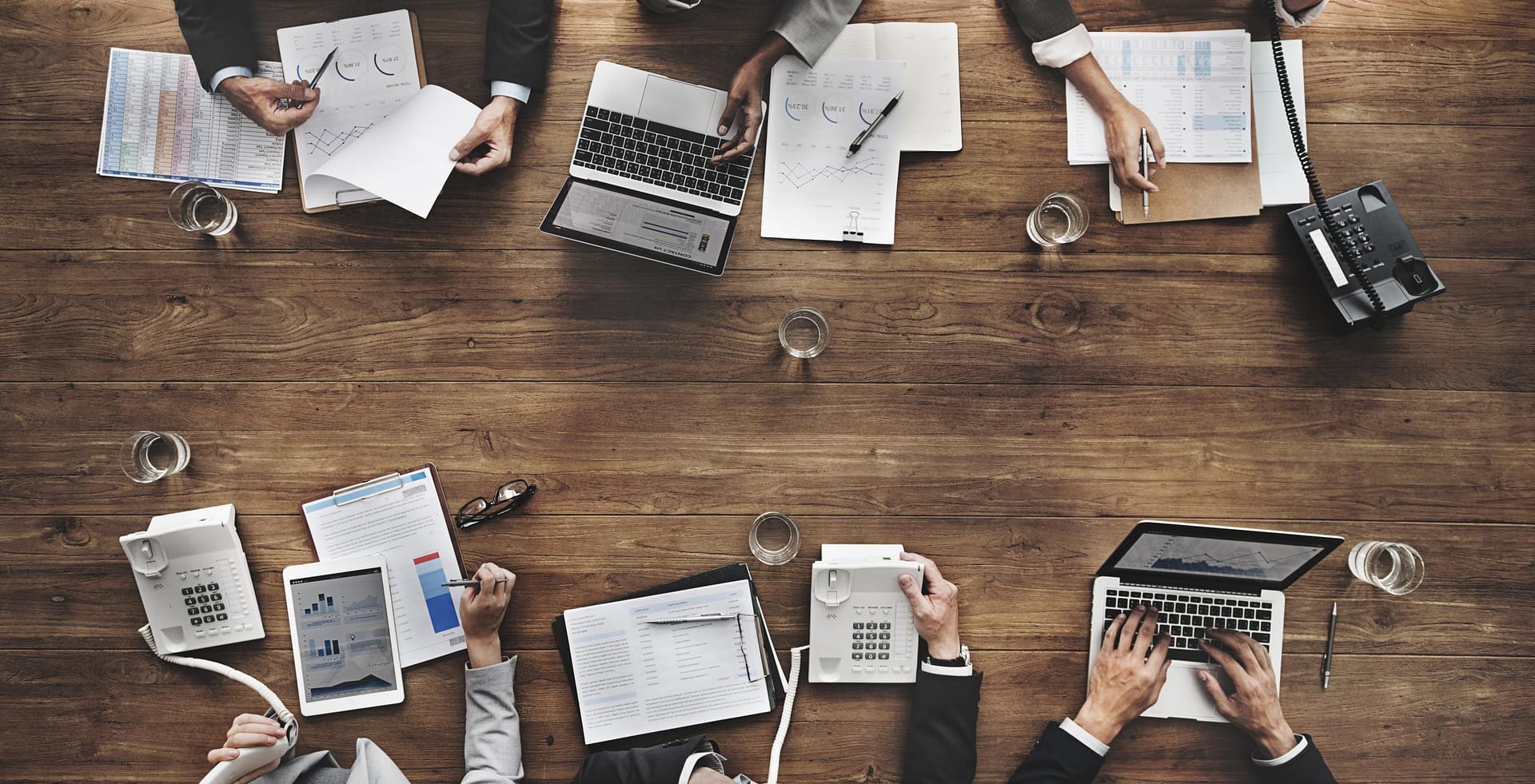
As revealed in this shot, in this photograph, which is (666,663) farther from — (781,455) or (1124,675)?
(1124,675)

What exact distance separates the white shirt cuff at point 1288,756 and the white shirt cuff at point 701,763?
1.25 m

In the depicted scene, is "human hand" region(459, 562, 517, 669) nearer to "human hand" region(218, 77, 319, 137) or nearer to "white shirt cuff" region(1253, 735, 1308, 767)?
"human hand" region(218, 77, 319, 137)

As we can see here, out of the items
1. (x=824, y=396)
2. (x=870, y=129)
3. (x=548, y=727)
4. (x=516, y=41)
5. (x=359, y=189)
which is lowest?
(x=548, y=727)

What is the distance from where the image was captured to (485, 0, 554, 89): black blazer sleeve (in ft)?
6.41

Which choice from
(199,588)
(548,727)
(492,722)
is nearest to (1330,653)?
(548,727)

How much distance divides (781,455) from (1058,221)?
89 cm

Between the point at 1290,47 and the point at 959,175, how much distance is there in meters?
0.89

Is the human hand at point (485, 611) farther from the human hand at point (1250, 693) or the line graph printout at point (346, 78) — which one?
the human hand at point (1250, 693)

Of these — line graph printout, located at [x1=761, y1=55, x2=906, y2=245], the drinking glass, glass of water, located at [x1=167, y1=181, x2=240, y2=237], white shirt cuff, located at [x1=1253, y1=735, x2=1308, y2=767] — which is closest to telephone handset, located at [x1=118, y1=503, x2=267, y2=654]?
glass of water, located at [x1=167, y1=181, x2=240, y2=237]

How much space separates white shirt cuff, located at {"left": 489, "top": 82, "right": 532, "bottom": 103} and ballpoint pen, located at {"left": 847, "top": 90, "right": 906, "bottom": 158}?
0.79 meters

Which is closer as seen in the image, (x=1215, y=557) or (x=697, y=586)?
(x=1215, y=557)

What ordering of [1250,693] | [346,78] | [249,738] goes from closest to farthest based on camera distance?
[249,738], [1250,693], [346,78]

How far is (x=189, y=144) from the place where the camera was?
6.60ft

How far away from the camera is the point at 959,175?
203cm
